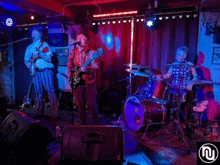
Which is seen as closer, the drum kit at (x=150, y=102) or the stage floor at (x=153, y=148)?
the stage floor at (x=153, y=148)

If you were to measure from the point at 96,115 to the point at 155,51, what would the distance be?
2469 millimetres

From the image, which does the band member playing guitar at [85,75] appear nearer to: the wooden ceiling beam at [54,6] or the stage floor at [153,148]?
the stage floor at [153,148]

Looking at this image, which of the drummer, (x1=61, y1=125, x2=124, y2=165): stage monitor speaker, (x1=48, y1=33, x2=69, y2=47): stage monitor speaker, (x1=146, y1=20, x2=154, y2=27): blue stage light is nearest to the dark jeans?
the drummer

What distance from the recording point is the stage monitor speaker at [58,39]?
20.9 ft

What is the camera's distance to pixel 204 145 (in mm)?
2260

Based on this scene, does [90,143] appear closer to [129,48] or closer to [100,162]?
[100,162]

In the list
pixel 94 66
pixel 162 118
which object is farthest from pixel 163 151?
pixel 94 66

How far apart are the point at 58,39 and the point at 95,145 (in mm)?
4903

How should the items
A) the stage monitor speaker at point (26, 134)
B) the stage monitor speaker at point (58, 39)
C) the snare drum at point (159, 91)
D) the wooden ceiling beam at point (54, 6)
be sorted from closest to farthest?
the stage monitor speaker at point (26, 134)
the snare drum at point (159, 91)
the wooden ceiling beam at point (54, 6)
the stage monitor speaker at point (58, 39)

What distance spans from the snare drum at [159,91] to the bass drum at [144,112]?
5.7 inches

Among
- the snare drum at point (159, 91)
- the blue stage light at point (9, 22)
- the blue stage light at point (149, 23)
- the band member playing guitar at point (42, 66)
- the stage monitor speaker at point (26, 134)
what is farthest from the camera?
the blue stage light at point (9, 22)

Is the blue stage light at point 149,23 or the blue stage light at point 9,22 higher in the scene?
the blue stage light at point 9,22

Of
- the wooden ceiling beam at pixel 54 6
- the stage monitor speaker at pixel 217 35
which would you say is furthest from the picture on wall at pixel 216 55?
the wooden ceiling beam at pixel 54 6

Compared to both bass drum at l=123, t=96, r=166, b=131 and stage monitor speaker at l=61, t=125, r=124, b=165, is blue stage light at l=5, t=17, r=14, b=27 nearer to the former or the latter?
bass drum at l=123, t=96, r=166, b=131
